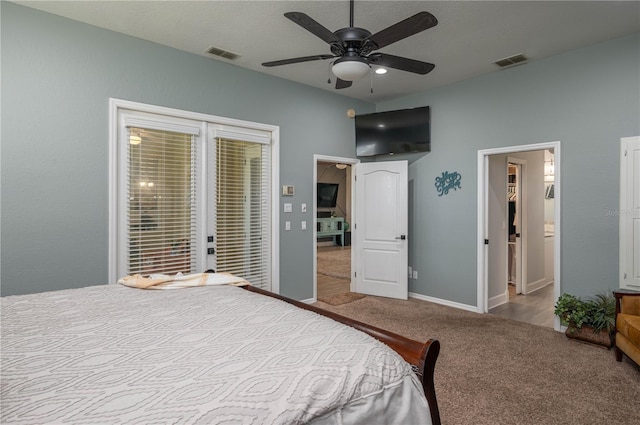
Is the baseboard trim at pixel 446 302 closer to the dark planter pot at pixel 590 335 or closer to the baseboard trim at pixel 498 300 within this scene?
the baseboard trim at pixel 498 300

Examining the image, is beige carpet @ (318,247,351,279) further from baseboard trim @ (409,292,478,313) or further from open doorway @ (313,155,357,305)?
baseboard trim @ (409,292,478,313)

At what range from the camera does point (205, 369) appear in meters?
1.04

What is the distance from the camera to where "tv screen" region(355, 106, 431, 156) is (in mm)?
4898

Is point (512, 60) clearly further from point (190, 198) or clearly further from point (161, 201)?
point (161, 201)

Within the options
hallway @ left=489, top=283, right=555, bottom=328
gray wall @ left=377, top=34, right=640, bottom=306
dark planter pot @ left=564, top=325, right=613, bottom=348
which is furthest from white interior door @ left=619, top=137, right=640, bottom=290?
hallway @ left=489, top=283, right=555, bottom=328

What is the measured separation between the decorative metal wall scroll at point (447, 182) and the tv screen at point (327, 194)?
6419 mm

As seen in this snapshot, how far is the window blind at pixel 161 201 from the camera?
11.0ft

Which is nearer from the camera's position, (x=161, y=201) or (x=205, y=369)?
(x=205, y=369)

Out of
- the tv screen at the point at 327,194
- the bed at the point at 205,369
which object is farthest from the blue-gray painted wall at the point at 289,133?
the tv screen at the point at 327,194

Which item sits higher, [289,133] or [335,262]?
[289,133]

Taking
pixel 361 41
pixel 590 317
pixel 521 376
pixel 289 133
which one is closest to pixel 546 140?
pixel 590 317

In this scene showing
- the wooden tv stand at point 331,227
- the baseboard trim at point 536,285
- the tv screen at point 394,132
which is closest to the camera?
the tv screen at point 394,132

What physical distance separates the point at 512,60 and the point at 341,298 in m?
3.69

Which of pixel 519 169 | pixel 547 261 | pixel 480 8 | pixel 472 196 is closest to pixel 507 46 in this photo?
pixel 480 8
